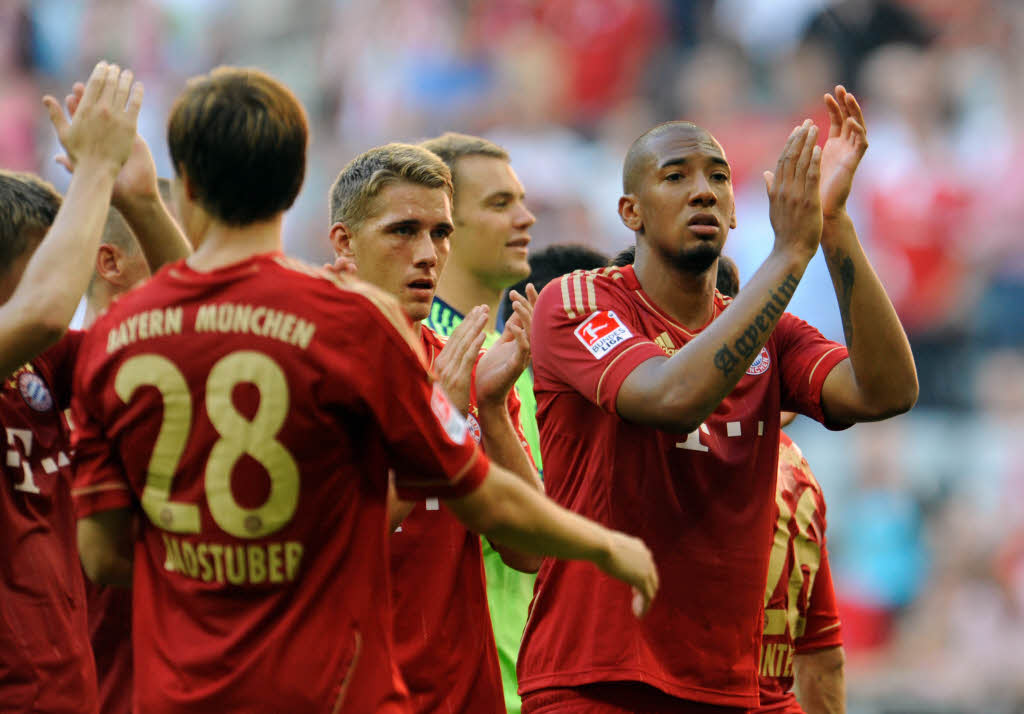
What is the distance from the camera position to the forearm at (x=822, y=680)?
18.8 feet

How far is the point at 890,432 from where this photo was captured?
12.5 meters

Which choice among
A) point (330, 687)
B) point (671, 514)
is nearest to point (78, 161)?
point (330, 687)

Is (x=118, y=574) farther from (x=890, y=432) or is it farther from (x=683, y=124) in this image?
(x=890, y=432)

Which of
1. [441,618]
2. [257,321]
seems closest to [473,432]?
[441,618]

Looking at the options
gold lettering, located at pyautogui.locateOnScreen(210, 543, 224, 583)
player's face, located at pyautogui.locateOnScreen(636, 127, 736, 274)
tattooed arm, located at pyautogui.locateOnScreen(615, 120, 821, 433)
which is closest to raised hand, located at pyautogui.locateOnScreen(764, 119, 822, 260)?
tattooed arm, located at pyautogui.locateOnScreen(615, 120, 821, 433)

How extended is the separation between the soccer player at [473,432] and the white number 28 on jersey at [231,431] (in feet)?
3.47

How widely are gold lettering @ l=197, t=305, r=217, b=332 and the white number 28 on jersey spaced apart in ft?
0.25

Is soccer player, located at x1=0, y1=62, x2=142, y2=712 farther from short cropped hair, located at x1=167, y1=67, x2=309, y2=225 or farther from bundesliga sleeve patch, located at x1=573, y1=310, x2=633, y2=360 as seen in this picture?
bundesliga sleeve patch, located at x1=573, y1=310, x2=633, y2=360

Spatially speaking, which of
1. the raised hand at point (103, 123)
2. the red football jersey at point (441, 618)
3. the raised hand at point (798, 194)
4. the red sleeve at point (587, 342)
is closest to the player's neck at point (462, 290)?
the red sleeve at point (587, 342)

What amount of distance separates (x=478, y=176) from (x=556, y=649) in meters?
2.90

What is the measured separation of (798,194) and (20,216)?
7.29 ft

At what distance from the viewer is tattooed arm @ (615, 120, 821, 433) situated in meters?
4.14

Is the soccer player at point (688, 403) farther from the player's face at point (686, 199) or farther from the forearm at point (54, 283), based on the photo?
the forearm at point (54, 283)

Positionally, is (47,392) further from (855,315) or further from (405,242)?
(855,315)
